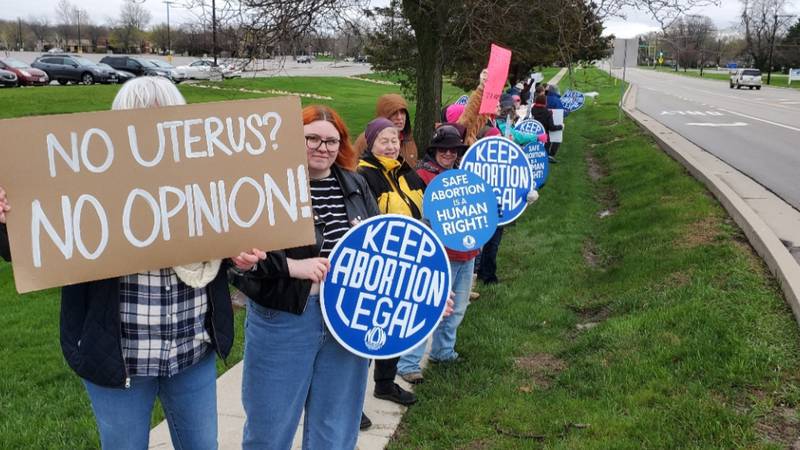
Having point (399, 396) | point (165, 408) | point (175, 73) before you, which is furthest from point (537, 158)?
point (175, 73)

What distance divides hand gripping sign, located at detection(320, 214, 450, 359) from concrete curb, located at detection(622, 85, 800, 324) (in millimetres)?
2810

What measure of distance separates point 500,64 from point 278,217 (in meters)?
4.04

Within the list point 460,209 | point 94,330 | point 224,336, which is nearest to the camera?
point 94,330

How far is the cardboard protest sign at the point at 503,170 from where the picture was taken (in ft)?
16.9

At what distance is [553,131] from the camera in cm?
1384

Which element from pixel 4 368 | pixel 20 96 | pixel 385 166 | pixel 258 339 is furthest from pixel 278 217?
pixel 20 96

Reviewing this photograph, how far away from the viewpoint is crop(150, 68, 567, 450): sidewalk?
3547 mm

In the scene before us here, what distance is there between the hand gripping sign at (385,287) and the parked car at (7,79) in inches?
1328

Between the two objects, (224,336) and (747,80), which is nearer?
(224,336)

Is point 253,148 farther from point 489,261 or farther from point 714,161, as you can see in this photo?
point 714,161

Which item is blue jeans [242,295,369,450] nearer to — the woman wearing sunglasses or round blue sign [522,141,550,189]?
the woman wearing sunglasses

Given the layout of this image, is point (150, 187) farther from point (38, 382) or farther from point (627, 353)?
point (627, 353)

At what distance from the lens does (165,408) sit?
2404mm

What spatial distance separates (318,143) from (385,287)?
65cm
